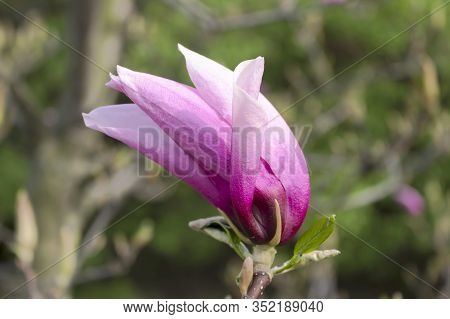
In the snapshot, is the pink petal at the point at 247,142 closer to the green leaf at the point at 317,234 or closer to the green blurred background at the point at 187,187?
the green leaf at the point at 317,234

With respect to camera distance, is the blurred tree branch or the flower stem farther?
the blurred tree branch

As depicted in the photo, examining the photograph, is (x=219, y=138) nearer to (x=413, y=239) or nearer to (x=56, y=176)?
(x=56, y=176)

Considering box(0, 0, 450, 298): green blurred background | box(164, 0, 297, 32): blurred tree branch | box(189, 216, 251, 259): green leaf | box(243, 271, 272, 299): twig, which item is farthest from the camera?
box(0, 0, 450, 298): green blurred background

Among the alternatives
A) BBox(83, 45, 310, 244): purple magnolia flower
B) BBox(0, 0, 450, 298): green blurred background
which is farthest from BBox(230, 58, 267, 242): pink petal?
BBox(0, 0, 450, 298): green blurred background

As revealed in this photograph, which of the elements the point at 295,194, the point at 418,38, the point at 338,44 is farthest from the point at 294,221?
the point at 338,44

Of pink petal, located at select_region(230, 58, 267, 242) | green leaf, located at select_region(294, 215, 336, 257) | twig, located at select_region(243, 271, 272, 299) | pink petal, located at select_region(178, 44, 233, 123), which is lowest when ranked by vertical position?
twig, located at select_region(243, 271, 272, 299)

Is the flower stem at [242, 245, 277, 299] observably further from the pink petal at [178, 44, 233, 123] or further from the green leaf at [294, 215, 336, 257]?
the pink petal at [178, 44, 233, 123]

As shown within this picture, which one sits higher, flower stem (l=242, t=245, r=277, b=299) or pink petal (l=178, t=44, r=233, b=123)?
pink petal (l=178, t=44, r=233, b=123)

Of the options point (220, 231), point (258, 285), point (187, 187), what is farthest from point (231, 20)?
point (187, 187)
